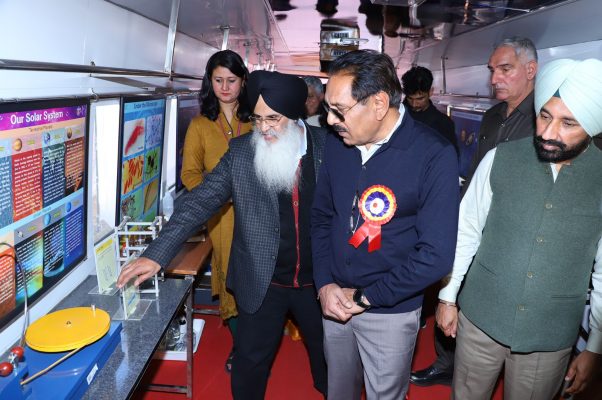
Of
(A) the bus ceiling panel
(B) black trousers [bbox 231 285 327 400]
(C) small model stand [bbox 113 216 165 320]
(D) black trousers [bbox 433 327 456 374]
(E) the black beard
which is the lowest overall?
(D) black trousers [bbox 433 327 456 374]

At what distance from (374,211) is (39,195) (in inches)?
48.3

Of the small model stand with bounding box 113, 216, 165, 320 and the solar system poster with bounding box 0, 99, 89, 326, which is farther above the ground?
the solar system poster with bounding box 0, 99, 89, 326

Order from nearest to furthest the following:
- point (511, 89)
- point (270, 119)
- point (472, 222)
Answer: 1. point (472, 222)
2. point (270, 119)
3. point (511, 89)

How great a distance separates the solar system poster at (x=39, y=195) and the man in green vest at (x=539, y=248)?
1607 millimetres

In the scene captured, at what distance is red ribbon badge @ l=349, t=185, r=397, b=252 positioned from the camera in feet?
5.38

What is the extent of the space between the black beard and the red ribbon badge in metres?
0.54

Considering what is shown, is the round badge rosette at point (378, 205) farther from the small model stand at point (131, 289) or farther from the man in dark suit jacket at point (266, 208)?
the small model stand at point (131, 289)

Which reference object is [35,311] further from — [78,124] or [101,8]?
[101,8]

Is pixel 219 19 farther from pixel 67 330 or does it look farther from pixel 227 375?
pixel 67 330

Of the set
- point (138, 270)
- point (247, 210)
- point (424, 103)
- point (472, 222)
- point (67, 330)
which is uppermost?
point (424, 103)

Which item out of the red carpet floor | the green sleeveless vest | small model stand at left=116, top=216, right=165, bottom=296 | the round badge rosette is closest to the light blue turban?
the green sleeveless vest

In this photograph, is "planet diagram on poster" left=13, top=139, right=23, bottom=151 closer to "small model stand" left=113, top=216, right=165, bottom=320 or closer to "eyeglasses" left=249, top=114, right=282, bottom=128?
"small model stand" left=113, top=216, right=165, bottom=320

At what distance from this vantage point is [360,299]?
172 centimetres

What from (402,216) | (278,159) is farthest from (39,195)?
(402,216)
